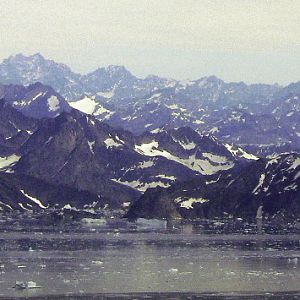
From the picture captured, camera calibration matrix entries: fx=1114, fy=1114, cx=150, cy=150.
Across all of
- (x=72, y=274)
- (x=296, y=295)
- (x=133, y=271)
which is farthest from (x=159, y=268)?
(x=296, y=295)

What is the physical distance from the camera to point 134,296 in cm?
14488

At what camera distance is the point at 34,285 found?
154875 mm

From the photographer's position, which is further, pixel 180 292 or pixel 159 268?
pixel 159 268

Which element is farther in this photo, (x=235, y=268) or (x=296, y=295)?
(x=235, y=268)

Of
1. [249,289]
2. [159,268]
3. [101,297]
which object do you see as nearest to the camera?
[101,297]

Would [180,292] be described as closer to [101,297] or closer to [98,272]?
[101,297]

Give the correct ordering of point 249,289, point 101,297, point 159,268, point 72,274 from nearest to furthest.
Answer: point 101,297 < point 249,289 < point 72,274 < point 159,268

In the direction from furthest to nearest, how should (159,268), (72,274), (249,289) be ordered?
(159,268)
(72,274)
(249,289)

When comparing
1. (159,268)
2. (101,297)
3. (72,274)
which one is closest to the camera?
(101,297)

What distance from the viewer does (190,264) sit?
7702 inches

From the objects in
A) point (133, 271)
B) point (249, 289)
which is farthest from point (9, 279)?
point (249, 289)

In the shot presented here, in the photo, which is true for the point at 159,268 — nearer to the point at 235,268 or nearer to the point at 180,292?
the point at 235,268

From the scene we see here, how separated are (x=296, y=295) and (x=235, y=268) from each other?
40684mm

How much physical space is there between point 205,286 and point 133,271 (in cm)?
2395
